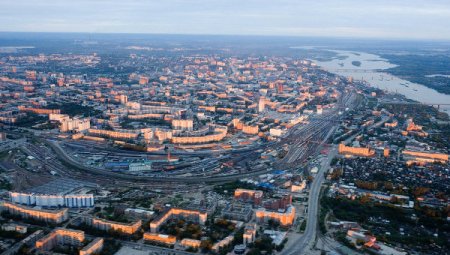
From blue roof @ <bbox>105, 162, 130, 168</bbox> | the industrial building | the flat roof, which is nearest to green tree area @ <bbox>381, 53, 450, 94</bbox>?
blue roof @ <bbox>105, 162, 130, 168</bbox>

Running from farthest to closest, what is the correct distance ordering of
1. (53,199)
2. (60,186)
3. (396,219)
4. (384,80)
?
(384,80)
(60,186)
(53,199)
(396,219)

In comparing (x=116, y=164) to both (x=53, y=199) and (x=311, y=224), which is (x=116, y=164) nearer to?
(x=53, y=199)

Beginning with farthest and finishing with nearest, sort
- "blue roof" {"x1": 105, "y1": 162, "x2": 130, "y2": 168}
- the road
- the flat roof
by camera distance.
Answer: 1. "blue roof" {"x1": 105, "y1": 162, "x2": 130, "y2": 168}
2. the flat roof
3. the road

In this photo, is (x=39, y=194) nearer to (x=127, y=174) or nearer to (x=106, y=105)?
(x=127, y=174)

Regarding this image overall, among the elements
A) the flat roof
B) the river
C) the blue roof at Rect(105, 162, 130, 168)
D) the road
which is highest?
the river

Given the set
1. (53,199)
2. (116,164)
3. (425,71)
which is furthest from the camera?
(425,71)

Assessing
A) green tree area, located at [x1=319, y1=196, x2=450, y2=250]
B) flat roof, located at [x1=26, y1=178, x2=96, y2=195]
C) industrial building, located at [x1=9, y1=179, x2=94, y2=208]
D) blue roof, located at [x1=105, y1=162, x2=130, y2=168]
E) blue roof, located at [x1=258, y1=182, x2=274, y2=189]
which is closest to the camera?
green tree area, located at [x1=319, y1=196, x2=450, y2=250]

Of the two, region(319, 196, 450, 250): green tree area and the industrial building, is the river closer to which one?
region(319, 196, 450, 250): green tree area

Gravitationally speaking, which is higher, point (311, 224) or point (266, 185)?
point (266, 185)

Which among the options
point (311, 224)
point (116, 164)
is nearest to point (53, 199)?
point (116, 164)
